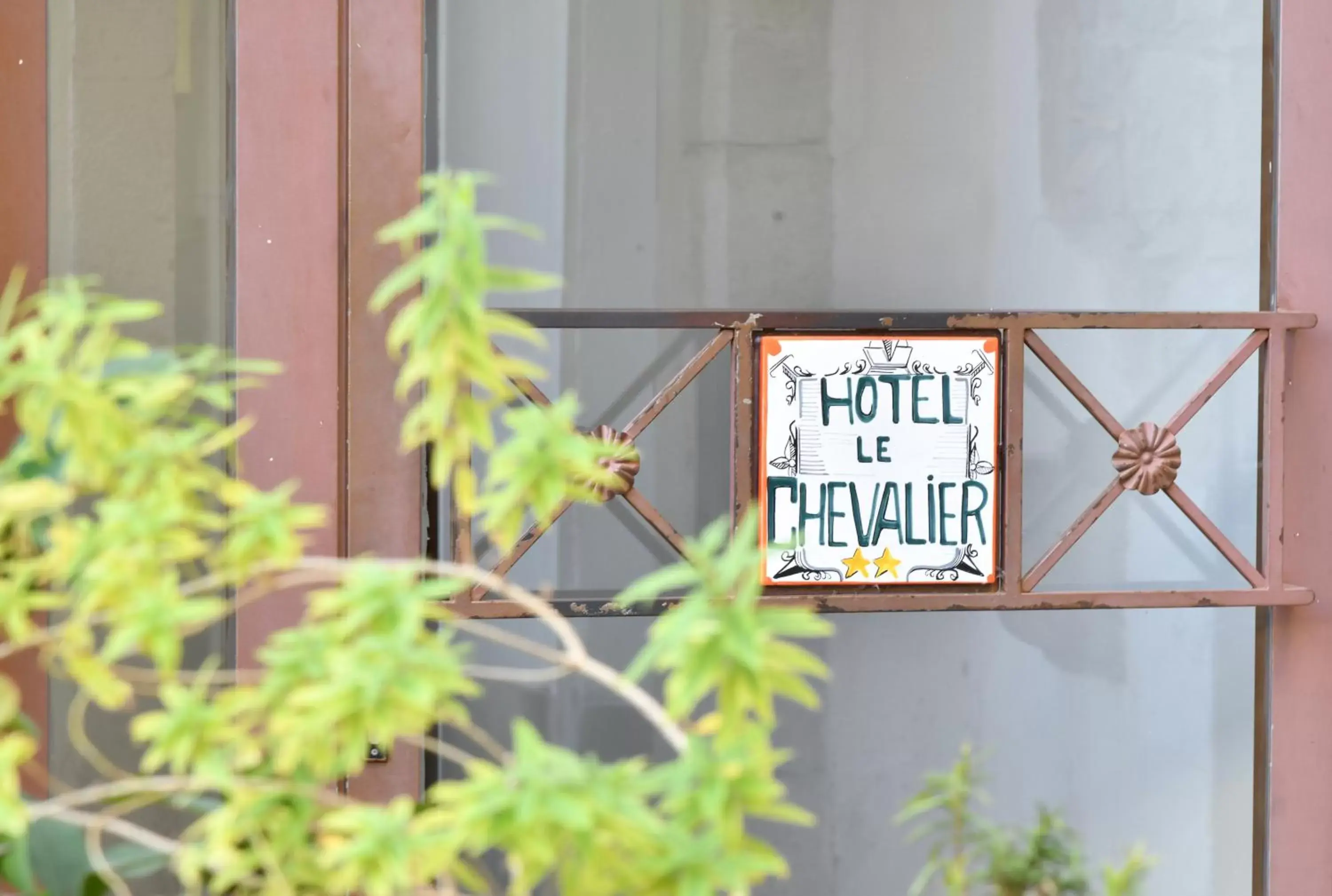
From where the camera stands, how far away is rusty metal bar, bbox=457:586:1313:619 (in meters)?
1.89

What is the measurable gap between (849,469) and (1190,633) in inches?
30.8

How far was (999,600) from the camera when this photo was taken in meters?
1.93

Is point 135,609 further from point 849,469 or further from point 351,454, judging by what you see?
point 849,469

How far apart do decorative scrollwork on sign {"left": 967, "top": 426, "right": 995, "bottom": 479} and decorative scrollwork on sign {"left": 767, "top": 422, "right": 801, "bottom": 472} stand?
28 cm

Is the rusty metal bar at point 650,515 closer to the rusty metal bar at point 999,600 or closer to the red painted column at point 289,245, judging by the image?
the rusty metal bar at point 999,600

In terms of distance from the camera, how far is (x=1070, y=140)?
2.19 m

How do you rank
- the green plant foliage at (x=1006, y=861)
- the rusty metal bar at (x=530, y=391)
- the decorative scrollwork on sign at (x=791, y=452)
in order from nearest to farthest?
the green plant foliage at (x=1006, y=861)
the rusty metal bar at (x=530, y=391)
the decorative scrollwork on sign at (x=791, y=452)

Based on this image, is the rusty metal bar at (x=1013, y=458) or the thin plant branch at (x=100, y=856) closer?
the thin plant branch at (x=100, y=856)

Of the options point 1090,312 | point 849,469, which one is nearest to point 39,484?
point 849,469

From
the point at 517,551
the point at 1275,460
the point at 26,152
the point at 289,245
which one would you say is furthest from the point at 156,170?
the point at 1275,460

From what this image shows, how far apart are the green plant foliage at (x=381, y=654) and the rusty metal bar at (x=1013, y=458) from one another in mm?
1175

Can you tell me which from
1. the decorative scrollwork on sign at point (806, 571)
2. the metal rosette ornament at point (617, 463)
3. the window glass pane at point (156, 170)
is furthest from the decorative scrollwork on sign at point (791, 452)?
the window glass pane at point (156, 170)

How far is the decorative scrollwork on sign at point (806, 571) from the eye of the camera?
1.92 meters

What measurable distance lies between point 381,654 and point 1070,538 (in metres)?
1.44
